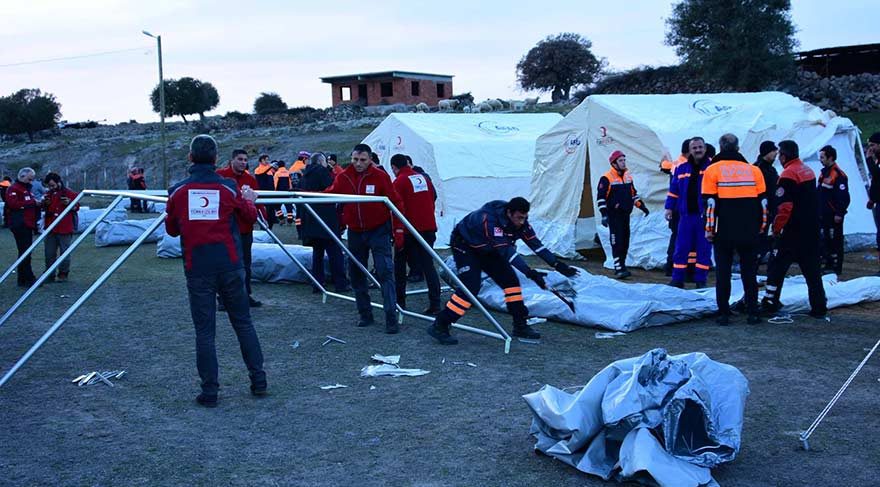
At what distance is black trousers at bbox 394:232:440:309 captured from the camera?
9.16 meters

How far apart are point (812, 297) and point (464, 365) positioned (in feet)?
12.7

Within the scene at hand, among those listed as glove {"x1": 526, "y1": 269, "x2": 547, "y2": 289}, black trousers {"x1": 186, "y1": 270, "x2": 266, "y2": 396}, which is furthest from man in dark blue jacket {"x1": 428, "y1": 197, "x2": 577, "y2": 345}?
black trousers {"x1": 186, "y1": 270, "x2": 266, "y2": 396}

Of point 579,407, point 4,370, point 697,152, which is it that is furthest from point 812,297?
point 4,370

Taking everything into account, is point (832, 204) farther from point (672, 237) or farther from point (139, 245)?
point (139, 245)

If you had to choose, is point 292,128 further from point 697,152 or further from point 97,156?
point 697,152

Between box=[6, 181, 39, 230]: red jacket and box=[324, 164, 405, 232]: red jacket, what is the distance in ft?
19.2

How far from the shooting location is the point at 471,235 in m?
7.40

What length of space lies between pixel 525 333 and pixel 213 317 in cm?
312

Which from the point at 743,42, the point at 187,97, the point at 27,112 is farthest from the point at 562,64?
the point at 27,112

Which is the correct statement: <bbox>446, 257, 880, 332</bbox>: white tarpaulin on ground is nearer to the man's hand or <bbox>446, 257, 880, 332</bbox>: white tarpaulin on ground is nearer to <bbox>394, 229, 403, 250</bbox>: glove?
<bbox>394, 229, 403, 250</bbox>: glove

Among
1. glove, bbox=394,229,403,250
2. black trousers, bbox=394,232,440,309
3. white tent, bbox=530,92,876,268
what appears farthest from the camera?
white tent, bbox=530,92,876,268

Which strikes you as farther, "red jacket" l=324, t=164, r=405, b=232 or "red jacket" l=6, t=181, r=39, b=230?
"red jacket" l=6, t=181, r=39, b=230

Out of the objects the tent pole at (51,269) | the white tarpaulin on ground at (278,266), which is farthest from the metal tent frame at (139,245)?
the white tarpaulin on ground at (278,266)

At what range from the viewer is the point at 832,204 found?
11.4 metres
